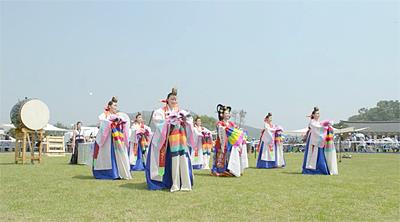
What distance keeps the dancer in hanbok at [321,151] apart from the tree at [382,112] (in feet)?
267

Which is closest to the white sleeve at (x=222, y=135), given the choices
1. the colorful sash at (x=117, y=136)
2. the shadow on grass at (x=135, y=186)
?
the colorful sash at (x=117, y=136)

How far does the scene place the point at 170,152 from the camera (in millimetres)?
8102

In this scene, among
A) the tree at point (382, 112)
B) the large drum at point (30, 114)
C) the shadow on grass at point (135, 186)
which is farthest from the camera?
the tree at point (382, 112)

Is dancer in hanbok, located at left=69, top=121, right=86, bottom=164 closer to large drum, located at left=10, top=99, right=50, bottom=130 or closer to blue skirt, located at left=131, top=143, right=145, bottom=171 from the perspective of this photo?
large drum, located at left=10, top=99, right=50, bottom=130

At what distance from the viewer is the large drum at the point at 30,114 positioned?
623 inches

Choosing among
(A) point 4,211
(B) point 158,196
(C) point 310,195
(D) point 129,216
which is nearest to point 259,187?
(C) point 310,195

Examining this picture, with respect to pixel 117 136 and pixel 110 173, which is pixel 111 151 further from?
pixel 110 173

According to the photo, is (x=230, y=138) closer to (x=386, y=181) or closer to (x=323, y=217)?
(x=386, y=181)

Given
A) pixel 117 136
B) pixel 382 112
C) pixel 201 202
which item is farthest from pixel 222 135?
pixel 382 112

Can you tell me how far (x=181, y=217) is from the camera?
5.42 m

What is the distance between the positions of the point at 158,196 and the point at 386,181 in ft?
18.6

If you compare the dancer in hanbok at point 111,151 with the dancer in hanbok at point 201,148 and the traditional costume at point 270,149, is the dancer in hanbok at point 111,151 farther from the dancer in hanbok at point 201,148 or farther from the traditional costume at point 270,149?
the traditional costume at point 270,149

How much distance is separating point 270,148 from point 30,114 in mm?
8816

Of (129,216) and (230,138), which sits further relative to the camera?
(230,138)
